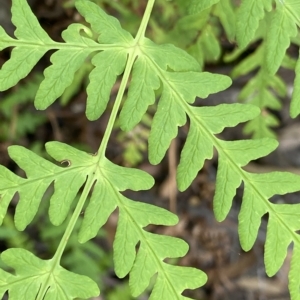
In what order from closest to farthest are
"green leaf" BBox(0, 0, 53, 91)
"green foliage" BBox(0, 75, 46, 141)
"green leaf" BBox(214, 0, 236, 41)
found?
"green leaf" BBox(0, 0, 53, 91), "green leaf" BBox(214, 0, 236, 41), "green foliage" BBox(0, 75, 46, 141)

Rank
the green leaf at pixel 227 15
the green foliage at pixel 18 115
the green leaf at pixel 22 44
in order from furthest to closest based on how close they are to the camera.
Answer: the green foliage at pixel 18 115 < the green leaf at pixel 227 15 < the green leaf at pixel 22 44

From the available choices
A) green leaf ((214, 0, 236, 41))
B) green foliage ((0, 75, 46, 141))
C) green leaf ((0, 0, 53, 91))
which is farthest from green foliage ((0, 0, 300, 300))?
green foliage ((0, 75, 46, 141))

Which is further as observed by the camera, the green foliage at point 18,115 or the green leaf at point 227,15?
the green foliage at point 18,115

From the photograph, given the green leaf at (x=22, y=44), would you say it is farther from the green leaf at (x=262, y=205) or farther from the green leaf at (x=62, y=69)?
the green leaf at (x=262, y=205)

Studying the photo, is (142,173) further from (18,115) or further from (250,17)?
(18,115)

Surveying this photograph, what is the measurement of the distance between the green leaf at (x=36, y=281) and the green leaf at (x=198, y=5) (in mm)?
1105

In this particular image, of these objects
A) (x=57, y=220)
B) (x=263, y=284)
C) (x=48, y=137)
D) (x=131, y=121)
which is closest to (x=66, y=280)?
(x=57, y=220)

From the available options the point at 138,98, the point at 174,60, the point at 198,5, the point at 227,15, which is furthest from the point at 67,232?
the point at 227,15

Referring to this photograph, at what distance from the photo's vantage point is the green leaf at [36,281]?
1979 mm

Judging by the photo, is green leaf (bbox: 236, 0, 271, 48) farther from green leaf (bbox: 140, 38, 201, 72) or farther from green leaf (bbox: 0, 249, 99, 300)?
green leaf (bbox: 0, 249, 99, 300)

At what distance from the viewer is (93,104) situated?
2.00 meters

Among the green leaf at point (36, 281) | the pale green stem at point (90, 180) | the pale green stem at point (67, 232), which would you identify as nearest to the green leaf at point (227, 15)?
the pale green stem at point (90, 180)

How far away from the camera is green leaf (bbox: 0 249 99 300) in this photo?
1.98 metres

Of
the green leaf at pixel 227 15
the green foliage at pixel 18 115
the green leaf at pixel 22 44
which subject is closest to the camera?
the green leaf at pixel 22 44
